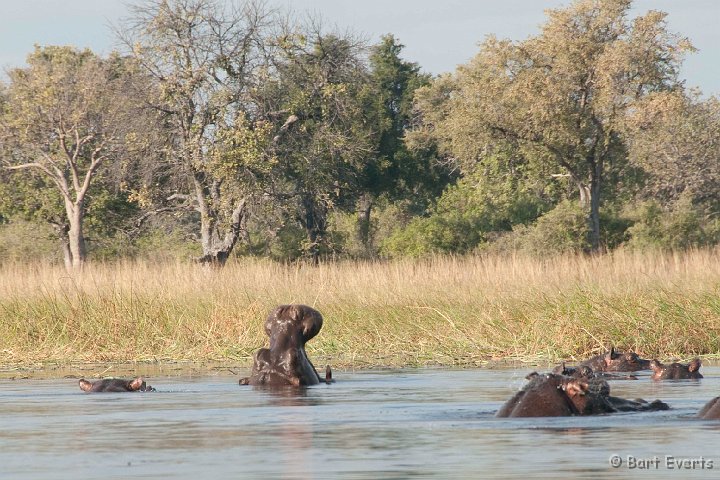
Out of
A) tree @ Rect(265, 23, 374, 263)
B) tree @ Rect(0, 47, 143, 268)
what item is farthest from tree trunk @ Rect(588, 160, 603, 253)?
tree @ Rect(0, 47, 143, 268)

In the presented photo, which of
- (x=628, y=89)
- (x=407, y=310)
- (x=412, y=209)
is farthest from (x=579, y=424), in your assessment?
(x=412, y=209)

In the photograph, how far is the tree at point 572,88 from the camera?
131ft

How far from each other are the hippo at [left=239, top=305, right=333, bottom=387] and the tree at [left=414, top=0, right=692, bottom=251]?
28.8 metres

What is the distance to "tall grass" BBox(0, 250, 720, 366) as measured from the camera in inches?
578

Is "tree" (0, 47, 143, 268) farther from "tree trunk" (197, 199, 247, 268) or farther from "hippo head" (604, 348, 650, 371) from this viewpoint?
"hippo head" (604, 348, 650, 371)

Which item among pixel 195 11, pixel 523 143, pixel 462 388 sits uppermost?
pixel 195 11

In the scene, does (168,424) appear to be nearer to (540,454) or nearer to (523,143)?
(540,454)

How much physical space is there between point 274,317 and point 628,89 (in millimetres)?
30873

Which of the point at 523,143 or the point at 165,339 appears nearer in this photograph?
the point at 165,339

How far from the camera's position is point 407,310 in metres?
16.6

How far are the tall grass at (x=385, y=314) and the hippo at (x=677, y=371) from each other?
293 cm

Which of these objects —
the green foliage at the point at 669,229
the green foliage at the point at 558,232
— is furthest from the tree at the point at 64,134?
the green foliage at the point at 669,229

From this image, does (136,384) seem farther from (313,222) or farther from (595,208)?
(313,222)

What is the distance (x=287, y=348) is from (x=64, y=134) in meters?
32.1
